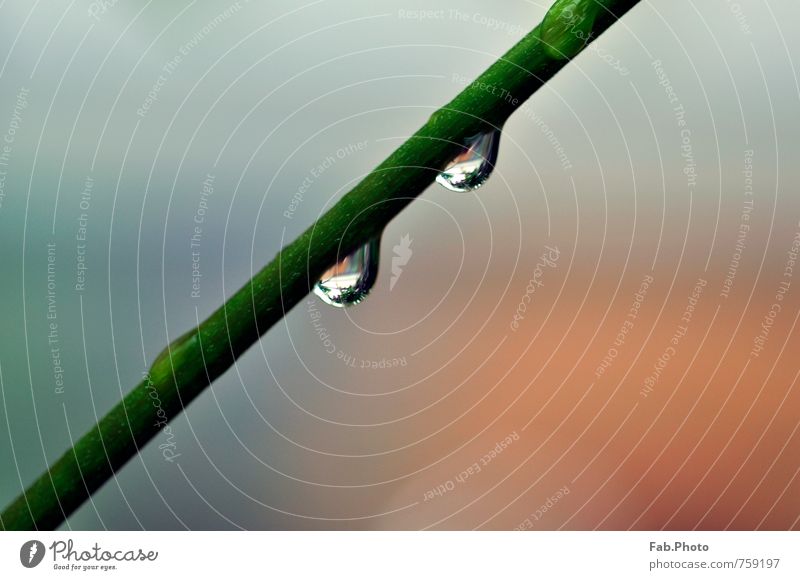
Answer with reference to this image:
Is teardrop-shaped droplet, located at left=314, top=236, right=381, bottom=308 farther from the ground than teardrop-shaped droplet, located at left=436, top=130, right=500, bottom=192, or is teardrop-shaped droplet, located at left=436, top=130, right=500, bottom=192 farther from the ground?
teardrop-shaped droplet, located at left=436, top=130, right=500, bottom=192

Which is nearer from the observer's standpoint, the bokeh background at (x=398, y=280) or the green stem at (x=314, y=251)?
the green stem at (x=314, y=251)

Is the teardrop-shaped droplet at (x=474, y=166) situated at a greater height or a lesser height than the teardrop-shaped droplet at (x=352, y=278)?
greater

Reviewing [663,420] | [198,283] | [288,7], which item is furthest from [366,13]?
[663,420]

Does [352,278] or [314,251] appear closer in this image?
[314,251]

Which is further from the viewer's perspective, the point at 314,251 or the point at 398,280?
the point at 398,280

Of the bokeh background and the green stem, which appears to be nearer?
the green stem
